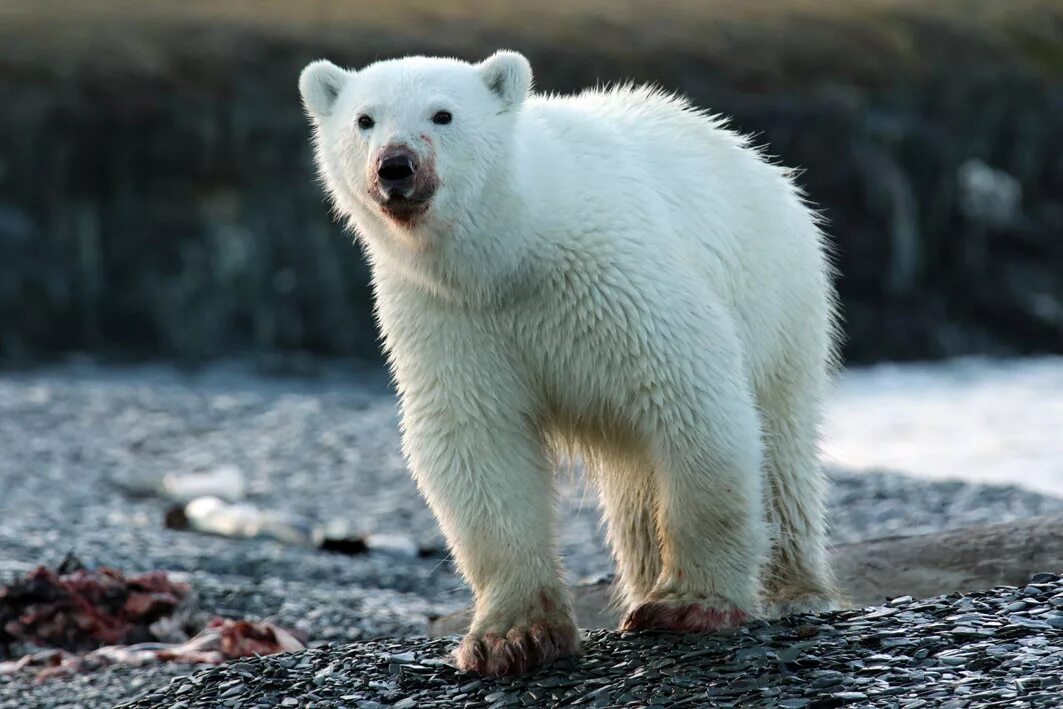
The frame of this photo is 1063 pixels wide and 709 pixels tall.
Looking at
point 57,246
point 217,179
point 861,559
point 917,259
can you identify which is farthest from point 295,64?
point 861,559

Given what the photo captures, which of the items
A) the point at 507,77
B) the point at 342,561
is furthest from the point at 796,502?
the point at 342,561

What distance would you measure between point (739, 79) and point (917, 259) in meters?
3.63

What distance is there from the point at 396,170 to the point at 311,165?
51.0 feet

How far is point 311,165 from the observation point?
19297mm

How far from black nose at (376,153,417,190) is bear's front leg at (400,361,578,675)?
646mm

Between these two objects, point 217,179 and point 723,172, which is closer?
point 723,172

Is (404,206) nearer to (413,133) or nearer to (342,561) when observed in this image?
(413,133)

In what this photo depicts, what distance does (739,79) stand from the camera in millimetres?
20875

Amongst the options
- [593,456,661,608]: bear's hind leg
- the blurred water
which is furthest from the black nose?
the blurred water

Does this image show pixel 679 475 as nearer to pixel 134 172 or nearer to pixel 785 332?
pixel 785 332

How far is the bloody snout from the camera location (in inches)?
160

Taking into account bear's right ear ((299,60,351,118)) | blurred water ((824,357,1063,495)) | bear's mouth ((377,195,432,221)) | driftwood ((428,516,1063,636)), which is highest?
bear's right ear ((299,60,351,118))

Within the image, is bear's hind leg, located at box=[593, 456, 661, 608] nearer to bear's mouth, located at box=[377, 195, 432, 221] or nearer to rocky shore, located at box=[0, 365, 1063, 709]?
rocky shore, located at box=[0, 365, 1063, 709]

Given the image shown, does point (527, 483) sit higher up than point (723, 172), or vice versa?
point (723, 172)
